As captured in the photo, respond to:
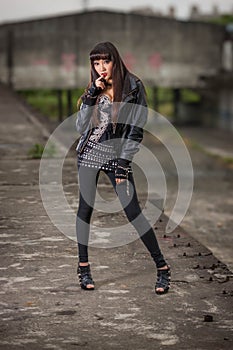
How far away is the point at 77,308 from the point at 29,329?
0.43 meters

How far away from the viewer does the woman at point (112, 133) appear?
4410 mm

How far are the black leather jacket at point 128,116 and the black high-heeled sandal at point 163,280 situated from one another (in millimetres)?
715

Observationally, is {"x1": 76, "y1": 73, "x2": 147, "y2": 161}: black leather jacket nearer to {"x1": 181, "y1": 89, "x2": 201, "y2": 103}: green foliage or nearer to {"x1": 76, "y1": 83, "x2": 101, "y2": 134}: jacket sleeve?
{"x1": 76, "y1": 83, "x2": 101, "y2": 134}: jacket sleeve

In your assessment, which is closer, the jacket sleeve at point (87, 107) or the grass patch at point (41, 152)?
the jacket sleeve at point (87, 107)

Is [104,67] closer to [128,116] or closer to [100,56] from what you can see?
[100,56]

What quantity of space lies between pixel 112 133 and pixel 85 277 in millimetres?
885

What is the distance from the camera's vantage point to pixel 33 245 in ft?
17.7

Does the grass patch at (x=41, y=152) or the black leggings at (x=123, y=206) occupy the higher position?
the black leggings at (x=123, y=206)

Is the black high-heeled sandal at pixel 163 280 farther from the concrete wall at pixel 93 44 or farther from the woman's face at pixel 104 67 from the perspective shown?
the concrete wall at pixel 93 44

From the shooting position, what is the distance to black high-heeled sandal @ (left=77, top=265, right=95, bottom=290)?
451 centimetres

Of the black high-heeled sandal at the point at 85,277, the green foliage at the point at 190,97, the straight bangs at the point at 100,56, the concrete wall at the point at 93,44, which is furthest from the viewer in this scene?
the green foliage at the point at 190,97

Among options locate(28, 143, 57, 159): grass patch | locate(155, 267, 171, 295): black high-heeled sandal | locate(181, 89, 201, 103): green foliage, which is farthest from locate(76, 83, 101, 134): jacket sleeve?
locate(181, 89, 201, 103): green foliage

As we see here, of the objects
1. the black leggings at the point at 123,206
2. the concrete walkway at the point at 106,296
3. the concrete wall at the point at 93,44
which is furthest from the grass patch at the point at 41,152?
the concrete wall at the point at 93,44

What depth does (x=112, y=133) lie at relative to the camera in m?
4.50
